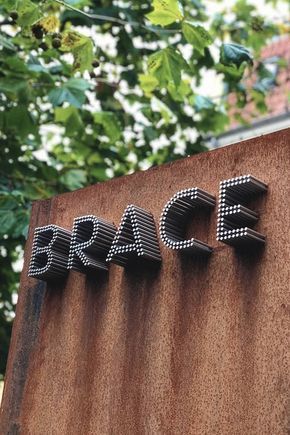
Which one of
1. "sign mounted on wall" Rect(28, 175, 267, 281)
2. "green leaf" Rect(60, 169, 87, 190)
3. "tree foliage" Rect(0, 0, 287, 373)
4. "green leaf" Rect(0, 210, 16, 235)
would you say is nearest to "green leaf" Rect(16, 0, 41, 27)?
"tree foliage" Rect(0, 0, 287, 373)

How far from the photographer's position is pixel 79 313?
4180 mm

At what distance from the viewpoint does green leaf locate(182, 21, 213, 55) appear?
477cm

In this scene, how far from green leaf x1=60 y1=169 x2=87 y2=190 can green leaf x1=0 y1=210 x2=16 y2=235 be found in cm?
129

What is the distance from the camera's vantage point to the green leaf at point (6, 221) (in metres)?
5.47

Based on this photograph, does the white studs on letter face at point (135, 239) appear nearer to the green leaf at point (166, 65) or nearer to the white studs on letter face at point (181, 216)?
the white studs on letter face at point (181, 216)

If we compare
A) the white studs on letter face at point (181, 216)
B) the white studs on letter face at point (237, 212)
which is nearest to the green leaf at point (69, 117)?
the white studs on letter face at point (181, 216)

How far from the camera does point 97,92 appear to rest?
7.09 metres

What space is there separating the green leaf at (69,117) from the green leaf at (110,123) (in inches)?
11.6

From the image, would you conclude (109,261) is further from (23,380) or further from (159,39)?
(159,39)

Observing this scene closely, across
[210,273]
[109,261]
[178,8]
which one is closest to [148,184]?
[109,261]

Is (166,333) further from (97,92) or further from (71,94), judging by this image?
(97,92)

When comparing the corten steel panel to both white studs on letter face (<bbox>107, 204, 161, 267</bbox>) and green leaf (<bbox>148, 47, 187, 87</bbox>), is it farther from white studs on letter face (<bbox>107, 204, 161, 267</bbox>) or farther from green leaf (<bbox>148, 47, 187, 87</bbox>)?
green leaf (<bbox>148, 47, 187, 87</bbox>)

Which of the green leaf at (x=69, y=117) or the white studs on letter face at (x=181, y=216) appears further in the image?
the green leaf at (x=69, y=117)

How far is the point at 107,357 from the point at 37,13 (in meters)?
2.01
